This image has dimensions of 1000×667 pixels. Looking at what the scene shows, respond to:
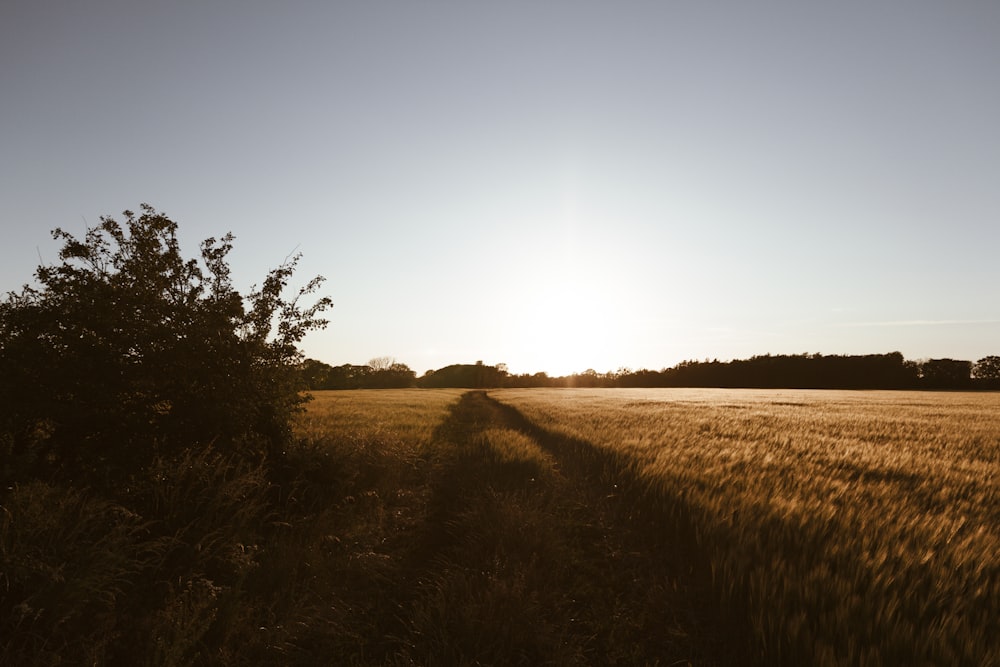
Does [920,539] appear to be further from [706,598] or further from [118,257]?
[118,257]

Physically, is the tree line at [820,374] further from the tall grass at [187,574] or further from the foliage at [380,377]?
the tall grass at [187,574]

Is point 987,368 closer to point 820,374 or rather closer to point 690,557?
point 820,374

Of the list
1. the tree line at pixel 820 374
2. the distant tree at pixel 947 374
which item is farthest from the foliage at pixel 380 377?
the distant tree at pixel 947 374

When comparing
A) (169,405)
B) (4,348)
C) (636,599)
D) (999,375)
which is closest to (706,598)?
(636,599)

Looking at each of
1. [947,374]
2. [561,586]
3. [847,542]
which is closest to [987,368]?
[947,374]

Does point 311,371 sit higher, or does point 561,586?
point 311,371

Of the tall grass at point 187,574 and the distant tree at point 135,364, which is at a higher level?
the distant tree at point 135,364

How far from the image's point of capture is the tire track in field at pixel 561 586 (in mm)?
3590

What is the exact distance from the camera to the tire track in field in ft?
11.8

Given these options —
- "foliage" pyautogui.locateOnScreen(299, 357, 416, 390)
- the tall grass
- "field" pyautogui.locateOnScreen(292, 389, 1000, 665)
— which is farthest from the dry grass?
"foliage" pyautogui.locateOnScreen(299, 357, 416, 390)

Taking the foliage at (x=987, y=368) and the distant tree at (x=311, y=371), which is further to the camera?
the foliage at (x=987, y=368)

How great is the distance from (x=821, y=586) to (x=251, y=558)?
5.58 metres

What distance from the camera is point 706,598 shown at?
14.0 feet

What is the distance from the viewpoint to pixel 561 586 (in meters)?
4.71
